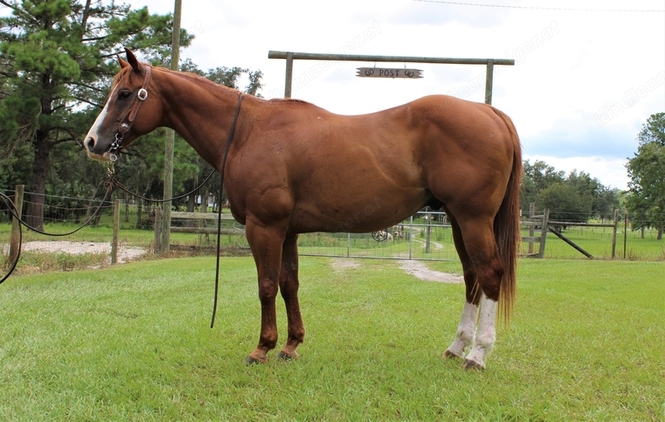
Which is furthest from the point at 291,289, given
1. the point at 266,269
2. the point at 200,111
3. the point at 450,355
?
the point at 200,111

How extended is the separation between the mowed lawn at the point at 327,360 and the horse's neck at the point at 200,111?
1773 millimetres

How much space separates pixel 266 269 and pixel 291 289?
1.43 feet

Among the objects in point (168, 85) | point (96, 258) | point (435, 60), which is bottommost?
point (96, 258)

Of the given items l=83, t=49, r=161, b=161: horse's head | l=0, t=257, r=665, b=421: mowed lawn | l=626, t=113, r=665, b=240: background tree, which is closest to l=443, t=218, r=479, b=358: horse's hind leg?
l=0, t=257, r=665, b=421: mowed lawn

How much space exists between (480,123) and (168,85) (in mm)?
2536

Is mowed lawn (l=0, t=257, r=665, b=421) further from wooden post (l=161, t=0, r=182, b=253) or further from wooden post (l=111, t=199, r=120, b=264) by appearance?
wooden post (l=161, t=0, r=182, b=253)

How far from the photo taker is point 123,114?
11.1 feet

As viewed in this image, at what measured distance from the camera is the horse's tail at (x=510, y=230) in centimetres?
342

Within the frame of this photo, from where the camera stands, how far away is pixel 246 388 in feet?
9.58

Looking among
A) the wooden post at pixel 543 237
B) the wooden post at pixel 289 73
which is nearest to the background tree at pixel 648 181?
the wooden post at pixel 543 237

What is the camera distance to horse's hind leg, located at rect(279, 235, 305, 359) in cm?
368

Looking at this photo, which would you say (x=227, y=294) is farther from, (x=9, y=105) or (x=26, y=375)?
(x=9, y=105)

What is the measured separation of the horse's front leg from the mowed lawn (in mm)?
190

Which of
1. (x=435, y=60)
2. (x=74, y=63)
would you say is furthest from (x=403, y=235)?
(x=74, y=63)
